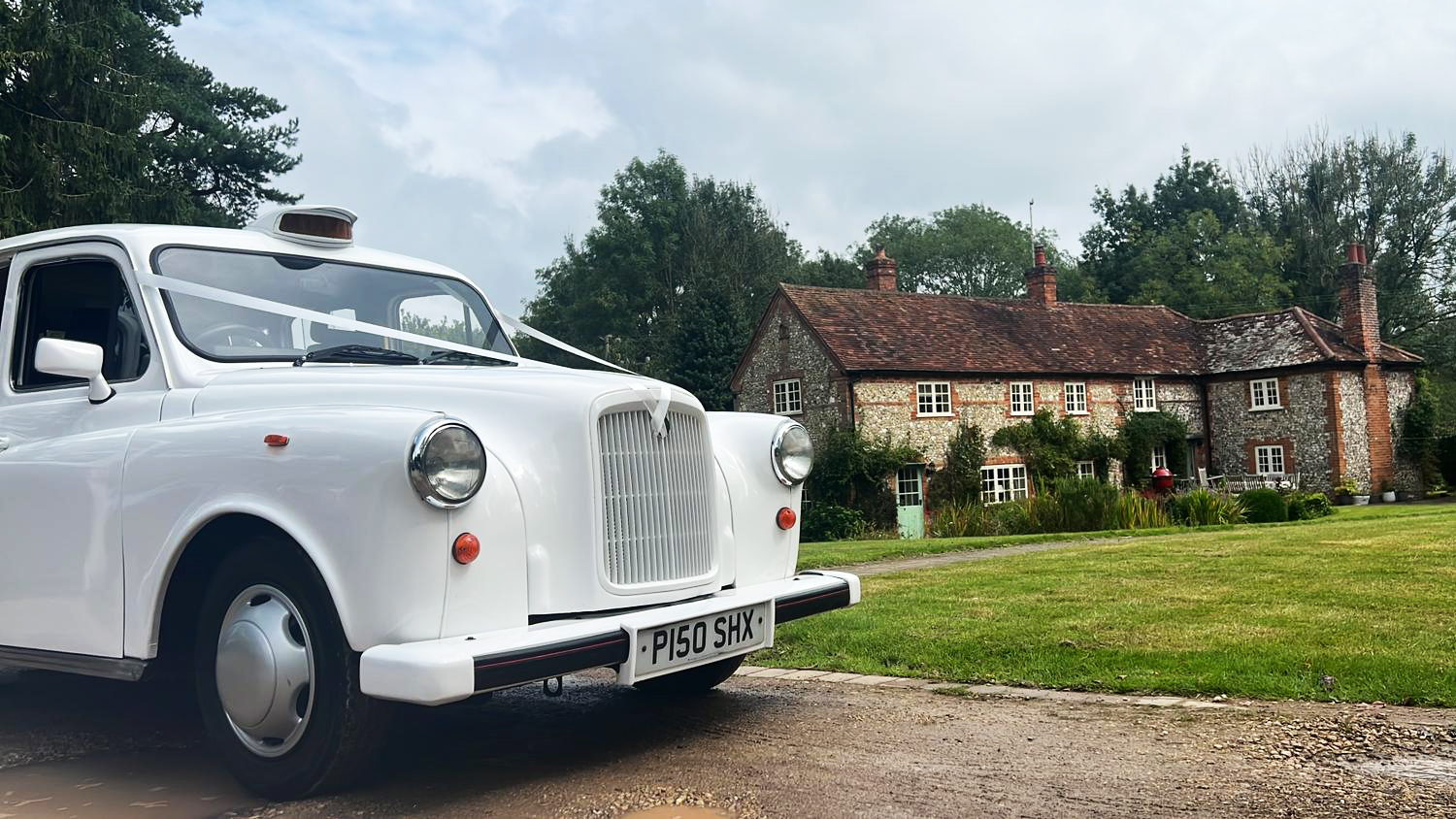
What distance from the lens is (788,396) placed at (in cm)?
3444

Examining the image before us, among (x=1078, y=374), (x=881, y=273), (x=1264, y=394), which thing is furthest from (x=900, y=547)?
(x=1264, y=394)

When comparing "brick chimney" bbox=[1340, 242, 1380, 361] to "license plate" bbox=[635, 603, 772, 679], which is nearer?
"license plate" bbox=[635, 603, 772, 679]

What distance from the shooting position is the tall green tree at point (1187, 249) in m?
51.2

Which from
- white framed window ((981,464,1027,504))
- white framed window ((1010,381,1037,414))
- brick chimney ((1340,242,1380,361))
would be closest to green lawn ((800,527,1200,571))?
white framed window ((981,464,1027,504))

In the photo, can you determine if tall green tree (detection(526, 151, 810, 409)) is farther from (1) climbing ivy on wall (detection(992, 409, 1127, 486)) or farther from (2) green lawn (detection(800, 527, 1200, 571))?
(2) green lawn (detection(800, 527, 1200, 571))

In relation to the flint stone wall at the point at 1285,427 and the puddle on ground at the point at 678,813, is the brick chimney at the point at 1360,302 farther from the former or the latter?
the puddle on ground at the point at 678,813

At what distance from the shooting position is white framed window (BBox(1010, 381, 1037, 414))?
34500mm

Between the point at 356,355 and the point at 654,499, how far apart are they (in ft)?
5.19

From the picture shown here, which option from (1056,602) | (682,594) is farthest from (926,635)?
(682,594)

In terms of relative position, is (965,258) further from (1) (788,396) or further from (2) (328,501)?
(2) (328,501)

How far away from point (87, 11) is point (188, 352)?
87.5 ft

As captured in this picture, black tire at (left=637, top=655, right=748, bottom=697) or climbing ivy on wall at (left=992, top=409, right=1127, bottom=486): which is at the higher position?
climbing ivy on wall at (left=992, top=409, right=1127, bottom=486)

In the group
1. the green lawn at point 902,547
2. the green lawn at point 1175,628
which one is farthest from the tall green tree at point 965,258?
the green lawn at point 1175,628

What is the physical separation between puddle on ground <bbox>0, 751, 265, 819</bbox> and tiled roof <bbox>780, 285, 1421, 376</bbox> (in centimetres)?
2776
